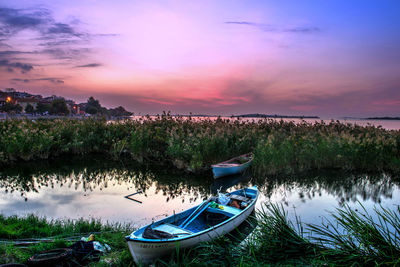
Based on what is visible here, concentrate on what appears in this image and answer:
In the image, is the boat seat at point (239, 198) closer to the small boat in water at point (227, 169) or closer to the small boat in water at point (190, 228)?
the small boat in water at point (190, 228)

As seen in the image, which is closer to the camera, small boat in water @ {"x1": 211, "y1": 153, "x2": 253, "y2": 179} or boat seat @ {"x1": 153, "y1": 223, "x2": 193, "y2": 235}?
boat seat @ {"x1": 153, "y1": 223, "x2": 193, "y2": 235}

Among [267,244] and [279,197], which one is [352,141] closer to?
[279,197]

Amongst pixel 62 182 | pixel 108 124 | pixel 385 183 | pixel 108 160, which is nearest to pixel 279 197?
pixel 385 183

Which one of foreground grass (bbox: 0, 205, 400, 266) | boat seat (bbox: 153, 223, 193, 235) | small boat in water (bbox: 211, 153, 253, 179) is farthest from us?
small boat in water (bbox: 211, 153, 253, 179)

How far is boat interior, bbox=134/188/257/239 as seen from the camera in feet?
20.1

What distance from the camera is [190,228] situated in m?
7.74

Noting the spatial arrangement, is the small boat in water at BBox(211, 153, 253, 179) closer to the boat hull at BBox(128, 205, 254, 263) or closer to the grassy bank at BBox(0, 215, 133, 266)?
the grassy bank at BBox(0, 215, 133, 266)

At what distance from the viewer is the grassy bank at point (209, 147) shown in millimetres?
16328

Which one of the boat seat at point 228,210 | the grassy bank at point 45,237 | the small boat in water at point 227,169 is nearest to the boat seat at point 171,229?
the grassy bank at point 45,237

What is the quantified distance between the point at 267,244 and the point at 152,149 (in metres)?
15.2

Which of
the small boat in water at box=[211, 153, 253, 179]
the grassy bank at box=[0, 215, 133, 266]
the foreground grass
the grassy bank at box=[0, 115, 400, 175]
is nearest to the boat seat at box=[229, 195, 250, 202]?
the foreground grass

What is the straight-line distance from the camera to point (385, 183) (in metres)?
14.3

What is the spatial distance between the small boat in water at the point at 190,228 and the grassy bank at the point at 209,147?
258 inches

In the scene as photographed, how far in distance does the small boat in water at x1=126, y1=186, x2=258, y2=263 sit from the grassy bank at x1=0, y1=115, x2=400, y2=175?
655 cm
